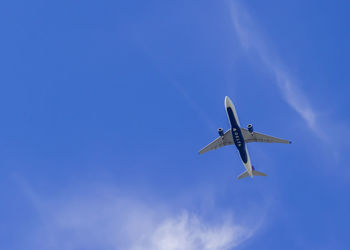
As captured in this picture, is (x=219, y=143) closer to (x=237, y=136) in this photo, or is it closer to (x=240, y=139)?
(x=240, y=139)

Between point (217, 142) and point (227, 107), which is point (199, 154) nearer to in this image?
point (217, 142)

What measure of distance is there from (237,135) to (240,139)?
4.91 ft

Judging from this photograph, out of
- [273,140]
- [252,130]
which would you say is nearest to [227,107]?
[252,130]

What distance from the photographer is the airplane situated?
99412 millimetres

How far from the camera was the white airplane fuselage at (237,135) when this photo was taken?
315ft

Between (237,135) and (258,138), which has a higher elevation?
(258,138)

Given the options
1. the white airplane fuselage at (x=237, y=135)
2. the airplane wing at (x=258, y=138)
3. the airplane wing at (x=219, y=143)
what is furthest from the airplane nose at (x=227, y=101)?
the airplane wing at (x=219, y=143)

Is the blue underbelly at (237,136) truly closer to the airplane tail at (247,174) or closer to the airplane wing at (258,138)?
the airplane wing at (258,138)

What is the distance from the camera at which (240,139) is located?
335 feet

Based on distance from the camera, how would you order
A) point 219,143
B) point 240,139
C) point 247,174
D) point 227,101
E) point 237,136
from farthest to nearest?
point 247,174, point 219,143, point 240,139, point 237,136, point 227,101

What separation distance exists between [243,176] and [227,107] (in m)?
23.4

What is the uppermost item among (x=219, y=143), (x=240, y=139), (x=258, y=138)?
(x=219, y=143)

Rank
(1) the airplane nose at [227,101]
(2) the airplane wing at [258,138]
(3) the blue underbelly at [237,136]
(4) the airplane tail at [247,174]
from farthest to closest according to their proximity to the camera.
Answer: (4) the airplane tail at [247,174]
(2) the airplane wing at [258,138]
(3) the blue underbelly at [237,136]
(1) the airplane nose at [227,101]

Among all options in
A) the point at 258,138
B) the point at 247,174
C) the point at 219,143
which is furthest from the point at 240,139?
the point at 247,174
